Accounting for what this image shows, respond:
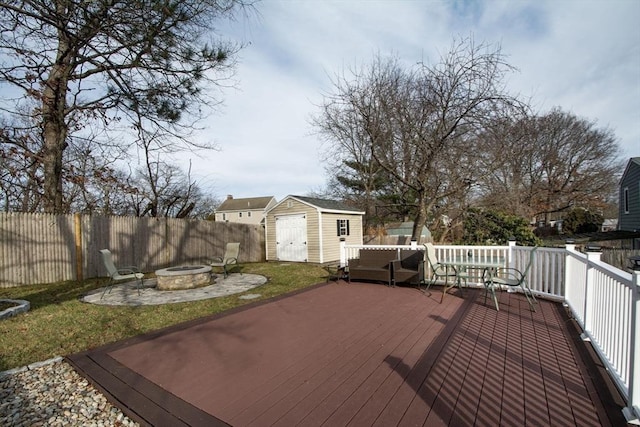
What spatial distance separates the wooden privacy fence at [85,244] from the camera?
7.53 meters

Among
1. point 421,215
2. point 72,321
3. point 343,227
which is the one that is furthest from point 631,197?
point 72,321

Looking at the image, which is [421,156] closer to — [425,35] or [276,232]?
[425,35]

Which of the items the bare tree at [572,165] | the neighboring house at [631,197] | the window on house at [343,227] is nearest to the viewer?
the window on house at [343,227]

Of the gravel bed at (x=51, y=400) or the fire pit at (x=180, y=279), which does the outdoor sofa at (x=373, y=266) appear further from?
the gravel bed at (x=51, y=400)

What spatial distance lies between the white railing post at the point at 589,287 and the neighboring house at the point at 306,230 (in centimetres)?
972

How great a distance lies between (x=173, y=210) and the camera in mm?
21594

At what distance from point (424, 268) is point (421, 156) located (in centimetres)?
387

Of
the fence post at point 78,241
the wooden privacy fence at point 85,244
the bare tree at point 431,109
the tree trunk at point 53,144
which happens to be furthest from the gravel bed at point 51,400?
the bare tree at point 431,109

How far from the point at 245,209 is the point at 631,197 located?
33.5 metres

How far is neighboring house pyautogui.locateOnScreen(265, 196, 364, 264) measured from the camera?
42.6 feet

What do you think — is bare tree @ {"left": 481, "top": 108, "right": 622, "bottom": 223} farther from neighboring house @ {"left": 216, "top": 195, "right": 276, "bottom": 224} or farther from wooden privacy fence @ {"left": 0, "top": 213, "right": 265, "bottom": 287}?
neighboring house @ {"left": 216, "top": 195, "right": 276, "bottom": 224}

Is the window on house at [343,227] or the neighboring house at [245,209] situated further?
the neighboring house at [245,209]

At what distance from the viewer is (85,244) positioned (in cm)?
877

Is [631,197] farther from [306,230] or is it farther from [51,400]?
[51,400]
